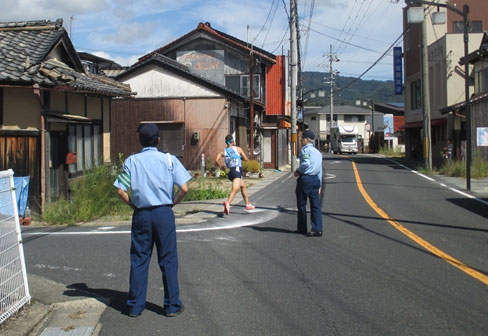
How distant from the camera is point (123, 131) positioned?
86.7ft

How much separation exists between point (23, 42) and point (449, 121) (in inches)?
970

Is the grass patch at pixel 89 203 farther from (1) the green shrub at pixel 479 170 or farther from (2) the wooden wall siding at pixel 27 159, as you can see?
(1) the green shrub at pixel 479 170

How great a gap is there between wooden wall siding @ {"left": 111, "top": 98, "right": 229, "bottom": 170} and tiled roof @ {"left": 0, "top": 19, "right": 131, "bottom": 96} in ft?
26.5

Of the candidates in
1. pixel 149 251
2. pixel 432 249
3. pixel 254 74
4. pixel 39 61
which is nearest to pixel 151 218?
pixel 149 251

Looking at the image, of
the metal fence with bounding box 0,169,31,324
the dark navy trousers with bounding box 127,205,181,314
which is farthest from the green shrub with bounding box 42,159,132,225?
the dark navy trousers with bounding box 127,205,181,314

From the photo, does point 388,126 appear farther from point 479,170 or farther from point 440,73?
point 479,170

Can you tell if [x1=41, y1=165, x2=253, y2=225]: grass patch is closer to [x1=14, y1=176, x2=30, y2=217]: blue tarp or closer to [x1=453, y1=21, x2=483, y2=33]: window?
[x1=14, y1=176, x2=30, y2=217]: blue tarp

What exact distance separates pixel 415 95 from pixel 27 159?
32947 mm

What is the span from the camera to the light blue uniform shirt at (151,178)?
16.7 feet

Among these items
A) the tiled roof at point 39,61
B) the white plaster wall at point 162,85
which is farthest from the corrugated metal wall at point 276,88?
the tiled roof at point 39,61

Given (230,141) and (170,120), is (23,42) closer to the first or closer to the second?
(230,141)

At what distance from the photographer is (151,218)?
200 inches

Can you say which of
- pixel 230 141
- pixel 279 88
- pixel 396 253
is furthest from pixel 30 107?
pixel 279 88

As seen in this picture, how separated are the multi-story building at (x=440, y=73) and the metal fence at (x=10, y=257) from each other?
82.0 feet
